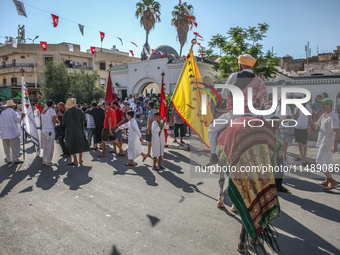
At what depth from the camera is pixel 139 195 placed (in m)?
4.89

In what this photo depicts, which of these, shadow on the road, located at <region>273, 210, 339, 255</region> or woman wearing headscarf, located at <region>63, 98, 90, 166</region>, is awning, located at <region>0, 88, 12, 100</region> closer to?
woman wearing headscarf, located at <region>63, 98, 90, 166</region>

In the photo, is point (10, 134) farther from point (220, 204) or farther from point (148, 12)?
point (148, 12)

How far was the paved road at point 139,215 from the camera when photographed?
318cm

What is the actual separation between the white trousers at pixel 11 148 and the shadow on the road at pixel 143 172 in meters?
3.40

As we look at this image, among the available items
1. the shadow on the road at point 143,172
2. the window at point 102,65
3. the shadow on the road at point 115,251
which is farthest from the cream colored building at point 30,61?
the shadow on the road at point 115,251

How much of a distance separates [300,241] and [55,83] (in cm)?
2861

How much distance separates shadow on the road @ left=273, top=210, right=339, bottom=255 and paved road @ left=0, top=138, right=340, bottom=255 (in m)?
0.01

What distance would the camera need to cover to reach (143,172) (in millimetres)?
6574

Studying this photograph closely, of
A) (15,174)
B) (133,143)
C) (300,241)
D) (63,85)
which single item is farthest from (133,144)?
(63,85)

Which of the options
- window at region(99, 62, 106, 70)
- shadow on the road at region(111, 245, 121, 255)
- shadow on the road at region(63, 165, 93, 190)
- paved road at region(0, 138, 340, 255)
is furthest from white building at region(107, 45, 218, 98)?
shadow on the road at region(111, 245, 121, 255)

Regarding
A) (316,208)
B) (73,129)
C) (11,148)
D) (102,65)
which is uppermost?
(102,65)

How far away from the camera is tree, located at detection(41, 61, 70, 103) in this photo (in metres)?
27.2

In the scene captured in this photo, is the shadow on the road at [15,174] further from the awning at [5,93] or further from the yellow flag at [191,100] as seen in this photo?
the awning at [5,93]

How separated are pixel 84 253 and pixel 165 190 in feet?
7.92
